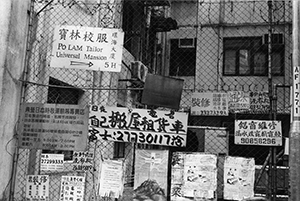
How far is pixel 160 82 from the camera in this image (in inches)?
175

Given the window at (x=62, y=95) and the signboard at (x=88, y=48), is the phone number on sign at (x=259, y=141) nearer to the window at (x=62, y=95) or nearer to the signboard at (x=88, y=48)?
the signboard at (x=88, y=48)

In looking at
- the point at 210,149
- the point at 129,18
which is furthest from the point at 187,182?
the point at 129,18

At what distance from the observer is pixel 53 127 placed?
4.60m

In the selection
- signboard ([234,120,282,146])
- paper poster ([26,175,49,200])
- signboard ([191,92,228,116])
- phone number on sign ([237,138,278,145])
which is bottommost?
paper poster ([26,175,49,200])

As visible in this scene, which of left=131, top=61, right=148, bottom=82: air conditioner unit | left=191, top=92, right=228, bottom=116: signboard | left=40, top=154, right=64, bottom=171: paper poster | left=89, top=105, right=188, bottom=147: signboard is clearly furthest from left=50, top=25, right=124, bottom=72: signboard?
left=191, top=92, right=228, bottom=116: signboard

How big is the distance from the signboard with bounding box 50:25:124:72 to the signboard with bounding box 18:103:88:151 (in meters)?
0.66

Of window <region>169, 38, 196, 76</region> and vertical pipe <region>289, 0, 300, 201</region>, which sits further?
window <region>169, 38, 196, 76</region>

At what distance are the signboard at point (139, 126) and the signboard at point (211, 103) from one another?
22.1 ft

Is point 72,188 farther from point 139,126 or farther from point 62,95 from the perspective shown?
point 62,95

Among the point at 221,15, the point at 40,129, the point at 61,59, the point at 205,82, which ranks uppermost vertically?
the point at 221,15

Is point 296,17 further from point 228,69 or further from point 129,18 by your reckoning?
point 228,69

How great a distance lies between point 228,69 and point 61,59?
11619mm

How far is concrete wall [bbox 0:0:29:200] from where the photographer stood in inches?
172

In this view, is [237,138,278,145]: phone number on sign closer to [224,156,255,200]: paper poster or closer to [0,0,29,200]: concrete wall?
[224,156,255,200]: paper poster
